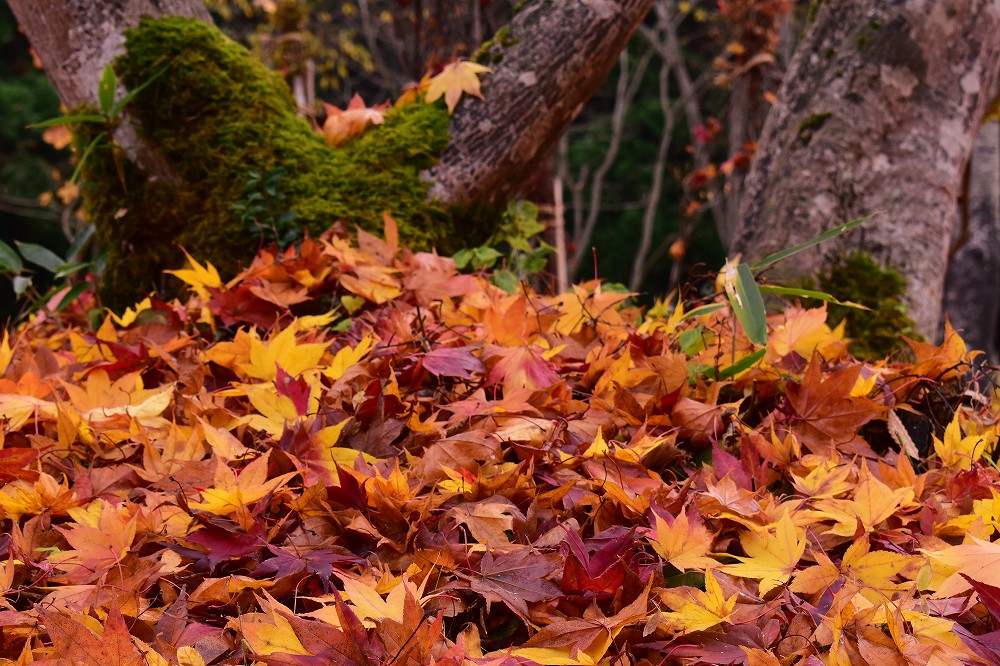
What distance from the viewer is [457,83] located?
82.9 inches

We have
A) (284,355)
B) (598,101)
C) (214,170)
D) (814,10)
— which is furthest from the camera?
(598,101)

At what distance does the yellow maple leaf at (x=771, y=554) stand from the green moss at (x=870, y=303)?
3.49 ft

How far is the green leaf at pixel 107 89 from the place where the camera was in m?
1.83

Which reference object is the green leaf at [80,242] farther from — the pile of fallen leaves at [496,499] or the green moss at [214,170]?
the pile of fallen leaves at [496,499]


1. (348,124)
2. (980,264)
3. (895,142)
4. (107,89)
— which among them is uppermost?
(107,89)

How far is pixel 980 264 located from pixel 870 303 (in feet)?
16.1

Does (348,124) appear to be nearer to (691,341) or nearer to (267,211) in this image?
(267,211)

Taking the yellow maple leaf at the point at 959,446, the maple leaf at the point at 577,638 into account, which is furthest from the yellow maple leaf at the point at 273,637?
the yellow maple leaf at the point at 959,446

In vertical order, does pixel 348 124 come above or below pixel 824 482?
above

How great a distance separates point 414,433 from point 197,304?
0.75m

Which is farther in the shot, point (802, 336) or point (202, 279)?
point (202, 279)

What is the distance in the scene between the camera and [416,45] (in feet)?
16.4

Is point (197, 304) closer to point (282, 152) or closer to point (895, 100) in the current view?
point (282, 152)

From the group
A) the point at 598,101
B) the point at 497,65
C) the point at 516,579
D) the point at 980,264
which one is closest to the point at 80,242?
the point at 497,65
